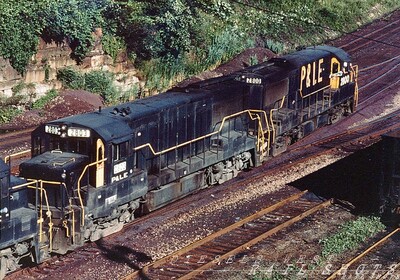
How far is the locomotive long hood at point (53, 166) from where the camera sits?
16.8 m

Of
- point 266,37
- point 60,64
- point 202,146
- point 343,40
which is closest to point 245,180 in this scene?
point 202,146

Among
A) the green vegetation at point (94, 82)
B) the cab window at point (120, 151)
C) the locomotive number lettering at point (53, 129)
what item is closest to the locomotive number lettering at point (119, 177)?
the cab window at point (120, 151)

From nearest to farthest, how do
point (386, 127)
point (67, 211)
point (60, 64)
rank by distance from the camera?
point (67, 211) → point (386, 127) → point (60, 64)

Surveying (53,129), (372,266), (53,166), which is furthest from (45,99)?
(372,266)

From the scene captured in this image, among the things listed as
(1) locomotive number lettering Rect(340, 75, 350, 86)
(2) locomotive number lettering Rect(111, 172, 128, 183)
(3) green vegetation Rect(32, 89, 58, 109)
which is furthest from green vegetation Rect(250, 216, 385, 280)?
(3) green vegetation Rect(32, 89, 58, 109)

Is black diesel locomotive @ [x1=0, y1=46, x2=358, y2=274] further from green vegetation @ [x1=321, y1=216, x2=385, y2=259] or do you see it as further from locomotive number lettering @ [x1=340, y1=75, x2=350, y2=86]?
green vegetation @ [x1=321, y1=216, x2=385, y2=259]

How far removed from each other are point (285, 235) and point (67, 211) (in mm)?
5825

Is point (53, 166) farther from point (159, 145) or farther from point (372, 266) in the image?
point (372, 266)

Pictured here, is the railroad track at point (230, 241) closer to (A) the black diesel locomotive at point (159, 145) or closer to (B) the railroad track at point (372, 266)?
(A) the black diesel locomotive at point (159, 145)

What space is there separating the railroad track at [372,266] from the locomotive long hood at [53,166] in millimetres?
6294

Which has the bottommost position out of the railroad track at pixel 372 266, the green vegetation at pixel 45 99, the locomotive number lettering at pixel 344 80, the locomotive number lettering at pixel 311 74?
the green vegetation at pixel 45 99

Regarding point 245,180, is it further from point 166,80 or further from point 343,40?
point 343,40

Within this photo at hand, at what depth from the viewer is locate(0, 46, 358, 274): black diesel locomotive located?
55.4ft

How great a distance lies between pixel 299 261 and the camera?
1744cm
